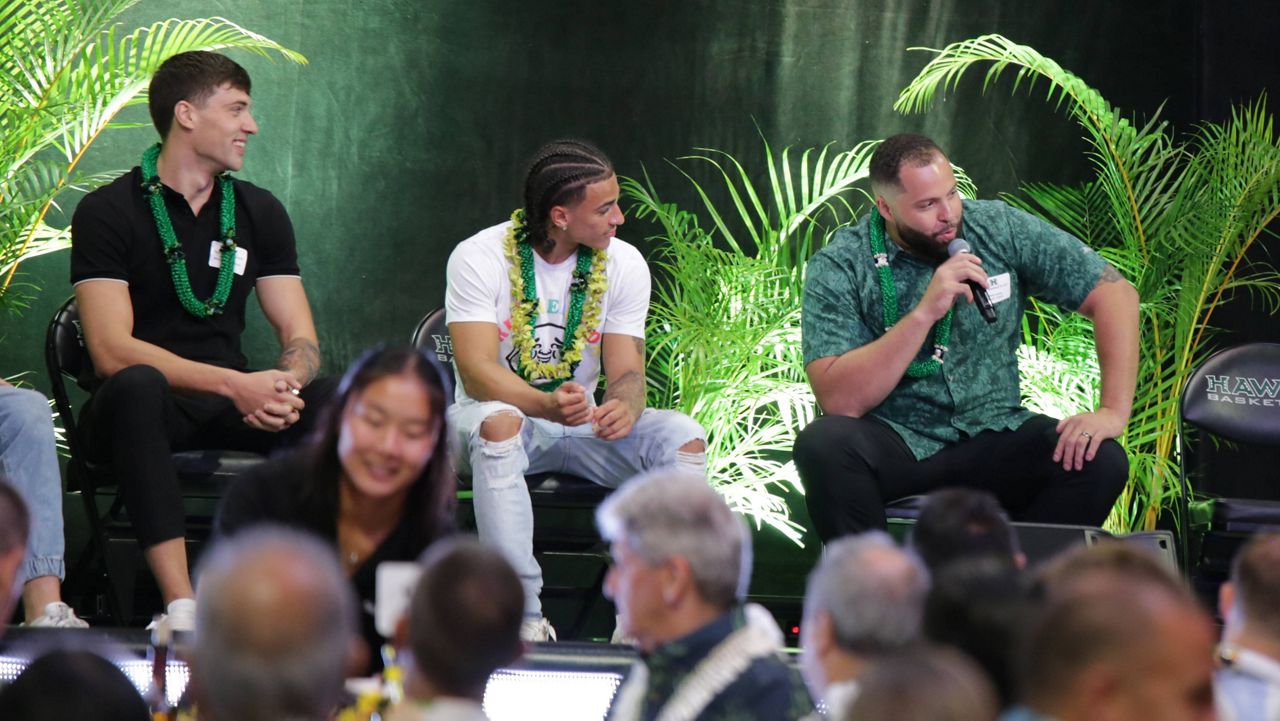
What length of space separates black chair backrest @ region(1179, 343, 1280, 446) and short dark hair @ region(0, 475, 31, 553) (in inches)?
130

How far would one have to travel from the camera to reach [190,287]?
391 cm

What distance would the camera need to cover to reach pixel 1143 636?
151cm

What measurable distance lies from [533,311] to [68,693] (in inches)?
94.4

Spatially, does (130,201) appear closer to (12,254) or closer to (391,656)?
(12,254)

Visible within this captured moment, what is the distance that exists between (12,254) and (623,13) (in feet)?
7.84

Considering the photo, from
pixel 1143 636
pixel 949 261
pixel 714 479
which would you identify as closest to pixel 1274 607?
pixel 1143 636

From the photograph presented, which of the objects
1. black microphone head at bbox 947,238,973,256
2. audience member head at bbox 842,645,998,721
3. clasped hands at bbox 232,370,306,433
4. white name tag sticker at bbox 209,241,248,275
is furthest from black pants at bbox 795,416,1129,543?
audience member head at bbox 842,645,998,721

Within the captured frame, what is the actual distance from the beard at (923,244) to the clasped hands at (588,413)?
0.92m

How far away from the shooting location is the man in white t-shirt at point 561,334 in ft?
12.4

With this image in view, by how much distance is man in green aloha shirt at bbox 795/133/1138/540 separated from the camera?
12.1ft

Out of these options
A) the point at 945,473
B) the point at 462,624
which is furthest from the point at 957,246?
the point at 462,624

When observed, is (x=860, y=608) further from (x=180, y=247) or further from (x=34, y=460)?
(x=180, y=247)

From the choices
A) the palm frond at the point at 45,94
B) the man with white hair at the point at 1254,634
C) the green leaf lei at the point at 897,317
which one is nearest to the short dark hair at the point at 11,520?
the man with white hair at the point at 1254,634

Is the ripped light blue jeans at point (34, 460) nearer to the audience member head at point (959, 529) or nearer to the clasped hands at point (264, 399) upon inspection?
the clasped hands at point (264, 399)
